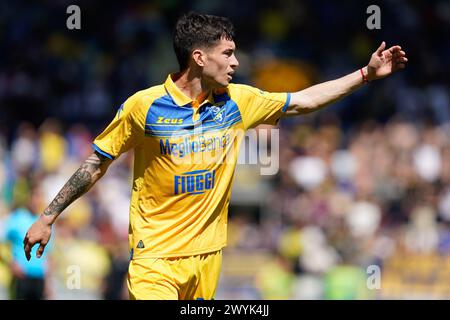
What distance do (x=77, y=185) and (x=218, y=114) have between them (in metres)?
1.08

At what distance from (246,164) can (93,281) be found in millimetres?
4001

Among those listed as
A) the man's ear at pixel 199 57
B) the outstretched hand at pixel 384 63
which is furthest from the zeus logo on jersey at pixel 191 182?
the outstretched hand at pixel 384 63

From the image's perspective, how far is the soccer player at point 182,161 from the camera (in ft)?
22.6

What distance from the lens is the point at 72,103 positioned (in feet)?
63.6

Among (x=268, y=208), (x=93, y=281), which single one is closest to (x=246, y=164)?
(x=268, y=208)

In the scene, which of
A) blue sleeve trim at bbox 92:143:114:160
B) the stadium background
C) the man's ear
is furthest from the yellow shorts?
the stadium background

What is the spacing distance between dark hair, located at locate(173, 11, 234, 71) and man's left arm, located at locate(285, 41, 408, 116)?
69cm

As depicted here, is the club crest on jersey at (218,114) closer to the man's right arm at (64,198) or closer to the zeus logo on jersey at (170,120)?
the zeus logo on jersey at (170,120)

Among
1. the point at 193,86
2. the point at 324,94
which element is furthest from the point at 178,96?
the point at 324,94

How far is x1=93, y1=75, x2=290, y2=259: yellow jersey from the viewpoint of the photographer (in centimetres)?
689

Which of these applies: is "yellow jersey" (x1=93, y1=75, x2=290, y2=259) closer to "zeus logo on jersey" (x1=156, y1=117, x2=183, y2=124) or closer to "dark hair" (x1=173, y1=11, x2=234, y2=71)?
"zeus logo on jersey" (x1=156, y1=117, x2=183, y2=124)

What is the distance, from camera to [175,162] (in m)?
6.94
